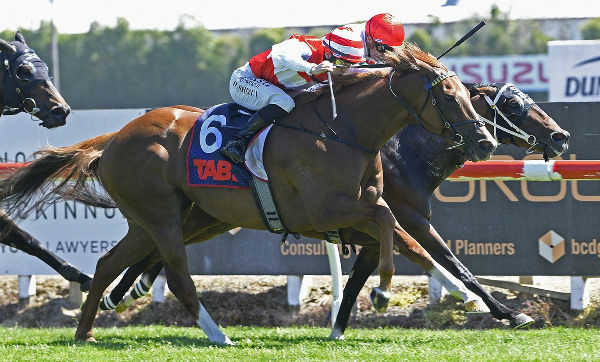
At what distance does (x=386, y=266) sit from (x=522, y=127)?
1866 mm

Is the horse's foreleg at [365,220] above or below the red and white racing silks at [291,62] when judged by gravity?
below

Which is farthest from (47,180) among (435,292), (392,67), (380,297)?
(435,292)

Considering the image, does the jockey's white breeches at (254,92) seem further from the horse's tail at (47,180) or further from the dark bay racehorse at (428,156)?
the horse's tail at (47,180)

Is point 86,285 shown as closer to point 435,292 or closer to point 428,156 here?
point 428,156

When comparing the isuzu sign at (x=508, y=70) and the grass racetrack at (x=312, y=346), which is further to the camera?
the isuzu sign at (x=508, y=70)

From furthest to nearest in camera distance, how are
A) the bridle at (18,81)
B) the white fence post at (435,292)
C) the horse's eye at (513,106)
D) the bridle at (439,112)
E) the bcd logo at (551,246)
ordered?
the white fence post at (435,292)
the bcd logo at (551,246)
the bridle at (18,81)
the horse's eye at (513,106)
the bridle at (439,112)

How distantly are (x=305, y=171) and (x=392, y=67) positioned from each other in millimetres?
858

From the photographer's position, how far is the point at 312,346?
612 centimetres

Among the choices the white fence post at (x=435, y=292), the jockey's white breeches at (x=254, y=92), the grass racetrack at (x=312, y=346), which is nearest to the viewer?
the grass racetrack at (x=312, y=346)

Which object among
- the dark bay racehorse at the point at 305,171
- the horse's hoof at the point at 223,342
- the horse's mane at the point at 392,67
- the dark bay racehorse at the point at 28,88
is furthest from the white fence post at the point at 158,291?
the horse's mane at the point at 392,67

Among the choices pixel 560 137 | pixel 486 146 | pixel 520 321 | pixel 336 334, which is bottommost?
pixel 336 334

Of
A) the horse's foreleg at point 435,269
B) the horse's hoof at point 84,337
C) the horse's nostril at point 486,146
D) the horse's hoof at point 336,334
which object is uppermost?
the horse's nostril at point 486,146

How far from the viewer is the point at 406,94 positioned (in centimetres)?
586

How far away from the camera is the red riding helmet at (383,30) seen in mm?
6078
